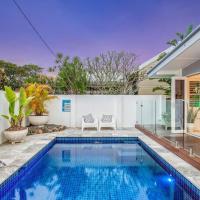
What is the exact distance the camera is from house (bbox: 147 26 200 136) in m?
6.39

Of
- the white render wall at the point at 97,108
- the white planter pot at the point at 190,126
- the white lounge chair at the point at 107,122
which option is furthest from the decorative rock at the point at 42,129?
the white planter pot at the point at 190,126

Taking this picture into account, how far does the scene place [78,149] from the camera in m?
8.37

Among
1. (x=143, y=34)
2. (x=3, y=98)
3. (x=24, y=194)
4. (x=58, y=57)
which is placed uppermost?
(x=143, y=34)

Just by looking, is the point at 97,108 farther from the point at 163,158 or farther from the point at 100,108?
the point at 163,158

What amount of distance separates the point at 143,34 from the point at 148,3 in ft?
10.7

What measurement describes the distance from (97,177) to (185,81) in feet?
19.7

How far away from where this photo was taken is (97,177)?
213 inches

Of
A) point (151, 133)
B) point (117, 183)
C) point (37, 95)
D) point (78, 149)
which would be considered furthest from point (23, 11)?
point (117, 183)

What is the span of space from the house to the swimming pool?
5.57 feet

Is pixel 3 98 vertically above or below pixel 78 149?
above

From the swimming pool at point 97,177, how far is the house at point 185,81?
1698 mm

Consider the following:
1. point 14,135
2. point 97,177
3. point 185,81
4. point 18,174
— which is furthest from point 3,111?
point 185,81

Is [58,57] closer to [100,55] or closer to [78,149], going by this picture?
[100,55]

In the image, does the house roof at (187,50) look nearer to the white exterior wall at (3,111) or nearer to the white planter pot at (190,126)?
the white planter pot at (190,126)
